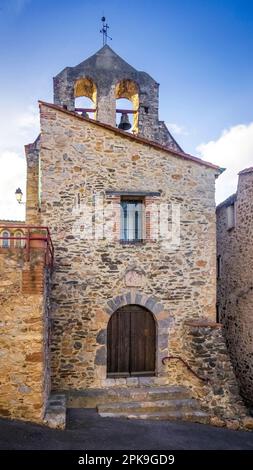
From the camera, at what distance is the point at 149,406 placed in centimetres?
817

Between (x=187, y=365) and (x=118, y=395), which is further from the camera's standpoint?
(x=187, y=365)

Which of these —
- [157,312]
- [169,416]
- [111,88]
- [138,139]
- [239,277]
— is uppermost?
[111,88]

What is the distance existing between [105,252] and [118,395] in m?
3.41

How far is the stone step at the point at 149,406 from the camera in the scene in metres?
8.02

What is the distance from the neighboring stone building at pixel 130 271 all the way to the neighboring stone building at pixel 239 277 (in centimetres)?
202

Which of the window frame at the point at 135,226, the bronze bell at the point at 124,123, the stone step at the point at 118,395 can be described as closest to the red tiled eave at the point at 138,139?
the window frame at the point at 135,226

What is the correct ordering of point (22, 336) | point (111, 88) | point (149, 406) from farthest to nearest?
point (111, 88) < point (149, 406) < point (22, 336)

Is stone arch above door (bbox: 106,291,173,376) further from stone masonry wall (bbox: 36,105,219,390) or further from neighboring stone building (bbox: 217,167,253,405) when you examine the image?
neighboring stone building (bbox: 217,167,253,405)

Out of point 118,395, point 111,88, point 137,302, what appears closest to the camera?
point 118,395

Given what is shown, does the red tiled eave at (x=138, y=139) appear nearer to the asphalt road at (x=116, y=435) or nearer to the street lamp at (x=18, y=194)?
the street lamp at (x=18, y=194)

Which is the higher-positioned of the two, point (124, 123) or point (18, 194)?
point (124, 123)

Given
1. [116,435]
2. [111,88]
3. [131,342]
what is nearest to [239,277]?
[131,342]

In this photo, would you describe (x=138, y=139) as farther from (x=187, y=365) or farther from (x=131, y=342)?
(x=187, y=365)

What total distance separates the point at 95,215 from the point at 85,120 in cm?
247
